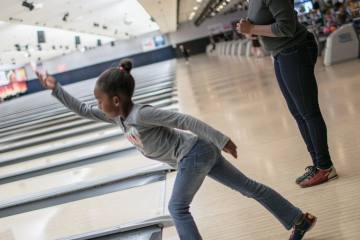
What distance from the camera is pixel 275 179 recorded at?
3652 mm

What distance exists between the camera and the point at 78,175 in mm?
5637

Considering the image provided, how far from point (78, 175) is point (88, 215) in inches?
62.7

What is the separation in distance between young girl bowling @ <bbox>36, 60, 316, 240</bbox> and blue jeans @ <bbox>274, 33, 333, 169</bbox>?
0.81 m

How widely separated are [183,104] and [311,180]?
234 inches

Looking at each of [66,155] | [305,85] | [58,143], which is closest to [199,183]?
[305,85]

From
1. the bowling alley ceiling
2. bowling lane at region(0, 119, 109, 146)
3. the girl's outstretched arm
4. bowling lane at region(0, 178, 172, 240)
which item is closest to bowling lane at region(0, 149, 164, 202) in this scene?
bowling lane at region(0, 178, 172, 240)

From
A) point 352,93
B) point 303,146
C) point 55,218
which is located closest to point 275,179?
point 303,146

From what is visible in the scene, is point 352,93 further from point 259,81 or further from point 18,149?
point 18,149

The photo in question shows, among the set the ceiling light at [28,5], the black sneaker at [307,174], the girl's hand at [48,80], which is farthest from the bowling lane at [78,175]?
the ceiling light at [28,5]

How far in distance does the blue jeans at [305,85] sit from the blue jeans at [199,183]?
0.85 meters

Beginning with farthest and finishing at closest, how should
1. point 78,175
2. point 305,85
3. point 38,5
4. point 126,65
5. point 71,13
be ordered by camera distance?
point 71,13, point 38,5, point 78,175, point 305,85, point 126,65

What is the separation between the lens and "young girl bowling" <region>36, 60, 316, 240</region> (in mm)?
2375

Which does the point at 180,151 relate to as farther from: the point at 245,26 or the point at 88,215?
the point at 88,215

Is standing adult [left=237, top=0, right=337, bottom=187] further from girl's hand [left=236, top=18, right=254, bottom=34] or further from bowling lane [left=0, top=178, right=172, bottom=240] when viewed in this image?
bowling lane [left=0, top=178, right=172, bottom=240]
